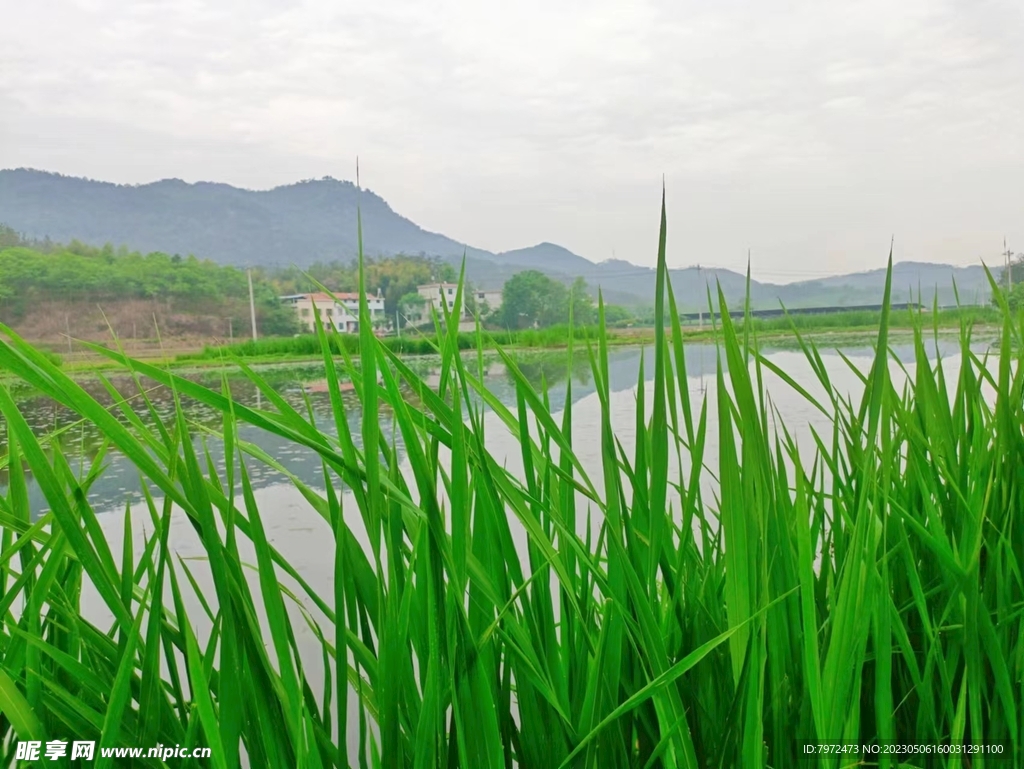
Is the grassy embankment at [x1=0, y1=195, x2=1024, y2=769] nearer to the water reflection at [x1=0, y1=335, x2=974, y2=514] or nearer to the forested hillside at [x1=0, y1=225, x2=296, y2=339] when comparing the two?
the water reflection at [x1=0, y1=335, x2=974, y2=514]

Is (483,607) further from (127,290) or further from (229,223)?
(229,223)

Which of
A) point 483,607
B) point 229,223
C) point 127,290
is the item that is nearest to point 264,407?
point 127,290

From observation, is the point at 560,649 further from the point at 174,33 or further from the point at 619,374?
the point at 174,33

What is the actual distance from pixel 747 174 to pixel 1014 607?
1.61 m

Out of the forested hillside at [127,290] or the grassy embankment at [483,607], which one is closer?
the grassy embankment at [483,607]

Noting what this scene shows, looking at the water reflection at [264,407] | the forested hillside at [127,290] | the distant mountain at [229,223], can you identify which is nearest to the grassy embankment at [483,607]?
the water reflection at [264,407]

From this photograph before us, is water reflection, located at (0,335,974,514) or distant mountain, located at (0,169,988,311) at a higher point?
distant mountain, located at (0,169,988,311)

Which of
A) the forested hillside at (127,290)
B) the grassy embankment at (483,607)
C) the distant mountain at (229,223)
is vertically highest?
the distant mountain at (229,223)

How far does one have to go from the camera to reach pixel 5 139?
69.3 inches

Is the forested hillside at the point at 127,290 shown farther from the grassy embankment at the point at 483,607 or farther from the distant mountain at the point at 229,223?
the grassy embankment at the point at 483,607

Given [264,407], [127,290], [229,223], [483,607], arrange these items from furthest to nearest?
1. [229,223]
2. [264,407]
3. [127,290]
4. [483,607]

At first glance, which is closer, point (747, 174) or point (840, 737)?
point (840, 737)

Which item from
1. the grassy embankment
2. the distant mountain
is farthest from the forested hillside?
the grassy embankment

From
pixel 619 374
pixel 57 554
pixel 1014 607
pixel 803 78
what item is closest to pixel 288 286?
pixel 619 374
